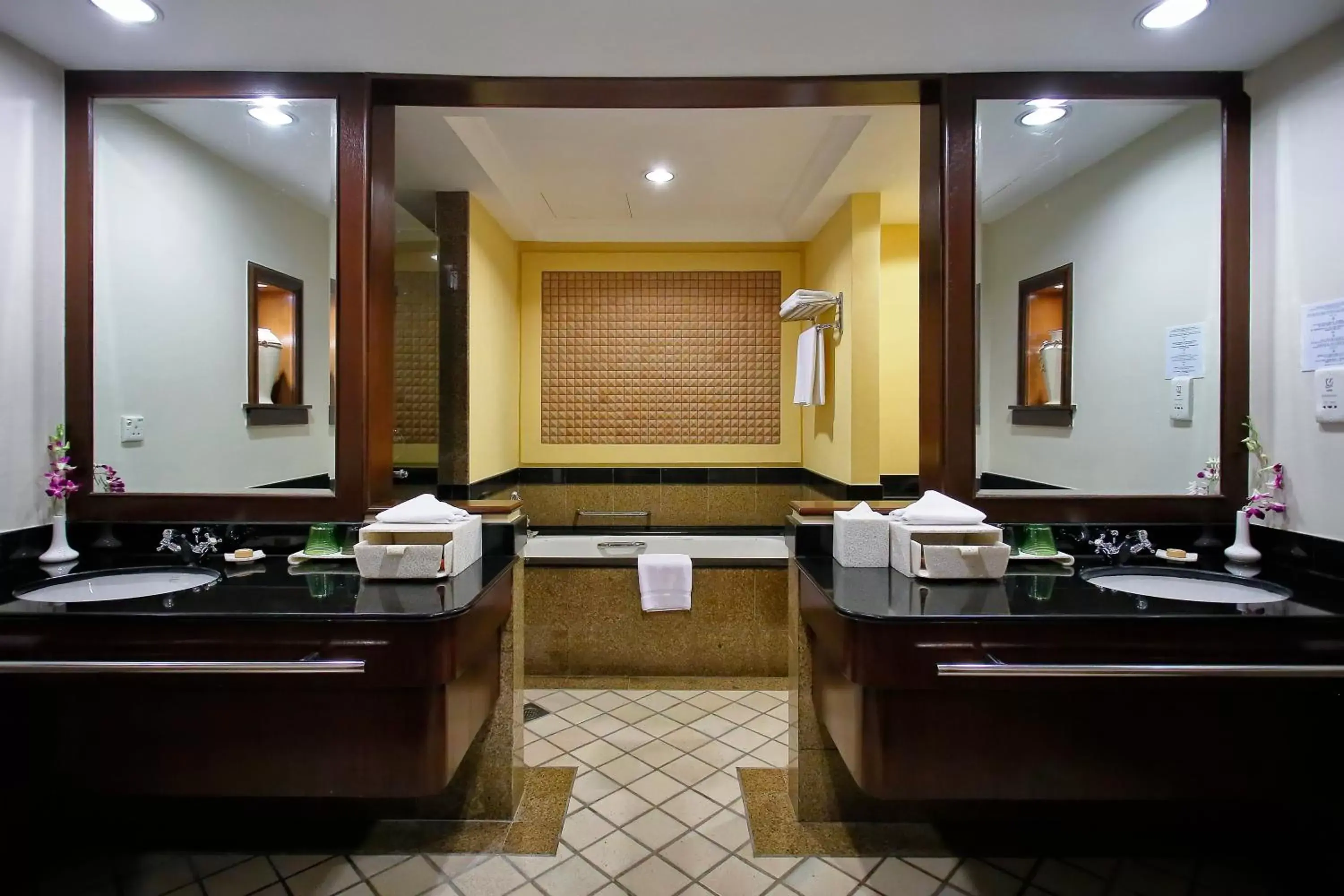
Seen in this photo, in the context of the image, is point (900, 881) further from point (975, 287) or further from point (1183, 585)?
point (975, 287)

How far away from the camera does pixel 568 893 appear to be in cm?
178

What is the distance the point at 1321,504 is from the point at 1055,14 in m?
1.49

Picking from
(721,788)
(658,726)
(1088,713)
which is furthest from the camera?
(658,726)

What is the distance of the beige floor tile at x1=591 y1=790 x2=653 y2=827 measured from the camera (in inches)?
83.4

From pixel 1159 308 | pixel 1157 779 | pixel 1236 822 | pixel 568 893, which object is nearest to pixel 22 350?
pixel 568 893

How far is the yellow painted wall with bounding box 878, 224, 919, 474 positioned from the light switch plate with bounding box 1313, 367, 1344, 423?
184cm

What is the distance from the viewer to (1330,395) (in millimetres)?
1727

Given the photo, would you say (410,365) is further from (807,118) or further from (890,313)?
(890,313)

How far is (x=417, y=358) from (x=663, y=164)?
147cm

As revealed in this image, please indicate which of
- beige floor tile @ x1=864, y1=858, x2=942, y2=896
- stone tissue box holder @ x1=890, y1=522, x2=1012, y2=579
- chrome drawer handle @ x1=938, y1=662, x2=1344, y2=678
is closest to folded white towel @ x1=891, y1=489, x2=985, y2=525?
stone tissue box holder @ x1=890, y1=522, x2=1012, y2=579

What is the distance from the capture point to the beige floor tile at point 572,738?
2.60m

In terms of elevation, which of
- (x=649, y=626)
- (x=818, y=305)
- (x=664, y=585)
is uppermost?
(x=818, y=305)

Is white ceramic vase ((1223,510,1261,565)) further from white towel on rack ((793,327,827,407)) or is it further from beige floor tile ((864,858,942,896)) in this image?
white towel on rack ((793,327,827,407))

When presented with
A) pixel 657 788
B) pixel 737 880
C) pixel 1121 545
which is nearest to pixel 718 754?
pixel 657 788
